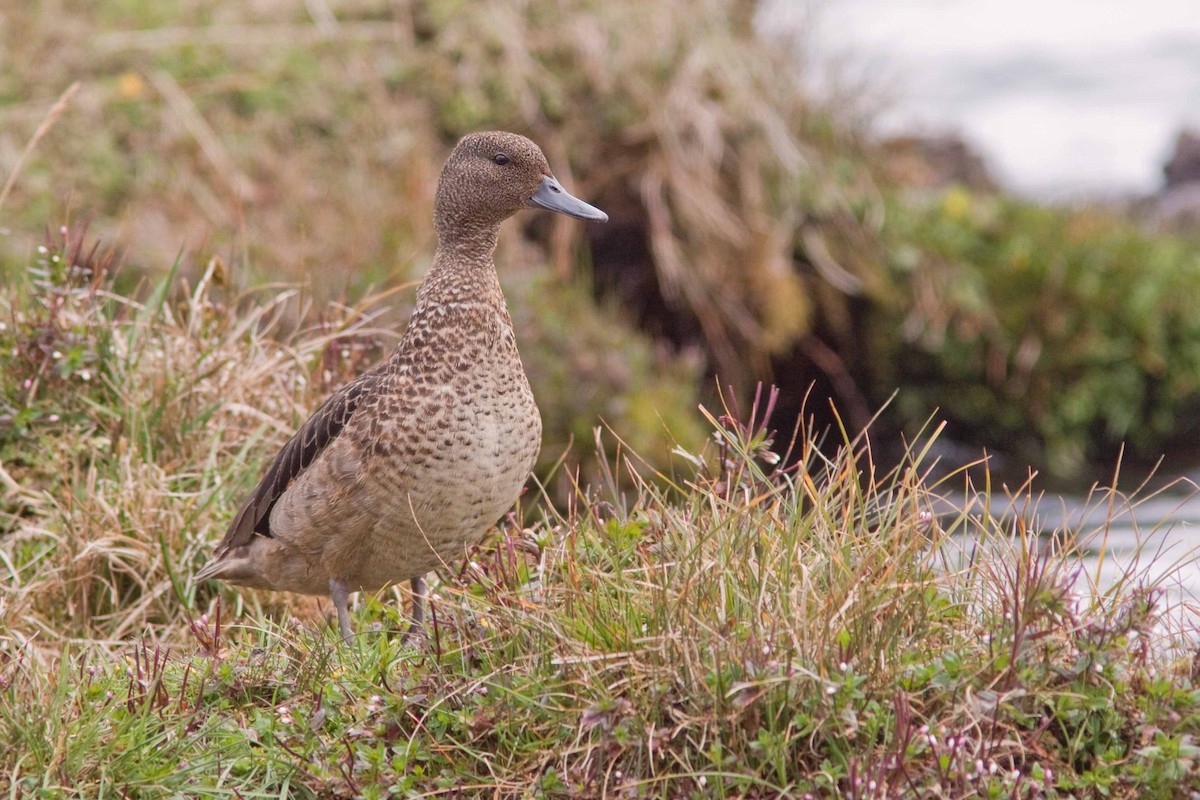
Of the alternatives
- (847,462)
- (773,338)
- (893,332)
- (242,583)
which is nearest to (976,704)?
(847,462)

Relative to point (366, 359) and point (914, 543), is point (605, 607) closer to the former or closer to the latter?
point (914, 543)

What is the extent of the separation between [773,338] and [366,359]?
3591 millimetres

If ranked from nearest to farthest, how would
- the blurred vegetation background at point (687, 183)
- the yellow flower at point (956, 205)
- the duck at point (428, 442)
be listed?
the duck at point (428, 442) → the blurred vegetation background at point (687, 183) → the yellow flower at point (956, 205)

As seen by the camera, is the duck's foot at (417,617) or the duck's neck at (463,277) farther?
the duck's neck at (463,277)

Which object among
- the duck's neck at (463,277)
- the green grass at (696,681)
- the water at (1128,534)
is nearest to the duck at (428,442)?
the duck's neck at (463,277)

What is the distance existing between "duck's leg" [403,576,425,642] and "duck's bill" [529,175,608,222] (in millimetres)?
1135

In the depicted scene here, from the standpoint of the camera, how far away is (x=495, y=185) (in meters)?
4.10

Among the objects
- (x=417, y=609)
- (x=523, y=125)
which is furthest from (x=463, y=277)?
(x=523, y=125)

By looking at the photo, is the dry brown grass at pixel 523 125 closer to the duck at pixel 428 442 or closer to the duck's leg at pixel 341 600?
the duck at pixel 428 442

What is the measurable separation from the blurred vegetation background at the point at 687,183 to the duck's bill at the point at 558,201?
162 inches

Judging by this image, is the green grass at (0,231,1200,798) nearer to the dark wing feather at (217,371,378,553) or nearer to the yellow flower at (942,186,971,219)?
the dark wing feather at (217,371,378,553)

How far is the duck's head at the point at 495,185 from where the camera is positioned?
13.4ft

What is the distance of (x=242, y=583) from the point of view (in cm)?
436

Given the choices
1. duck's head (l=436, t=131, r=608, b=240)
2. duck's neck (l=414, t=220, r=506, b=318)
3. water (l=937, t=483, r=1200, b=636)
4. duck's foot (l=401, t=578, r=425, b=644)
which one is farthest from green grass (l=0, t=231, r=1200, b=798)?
duck's head (l=436, t=131, r=608, b=240)
